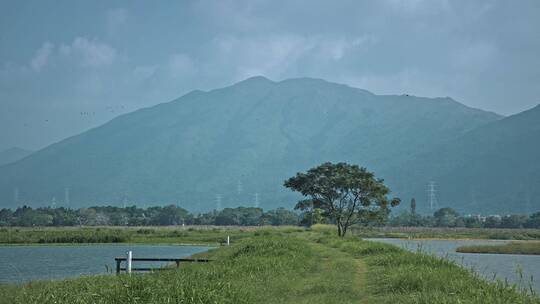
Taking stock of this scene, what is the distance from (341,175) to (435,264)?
43.2m

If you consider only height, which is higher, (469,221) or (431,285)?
(469,221)

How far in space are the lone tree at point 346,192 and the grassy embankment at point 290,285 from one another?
37720 millimetres

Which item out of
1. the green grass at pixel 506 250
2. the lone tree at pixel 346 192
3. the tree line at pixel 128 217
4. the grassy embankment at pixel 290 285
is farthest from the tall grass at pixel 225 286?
the tree line at pixel 128 217

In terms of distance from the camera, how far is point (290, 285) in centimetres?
1655

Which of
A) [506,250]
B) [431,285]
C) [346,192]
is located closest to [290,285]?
[431,285]

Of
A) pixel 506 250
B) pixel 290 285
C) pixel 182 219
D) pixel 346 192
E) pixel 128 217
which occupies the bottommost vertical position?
pixel 506 250

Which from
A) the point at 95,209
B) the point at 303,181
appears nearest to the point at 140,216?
the point at 95,209

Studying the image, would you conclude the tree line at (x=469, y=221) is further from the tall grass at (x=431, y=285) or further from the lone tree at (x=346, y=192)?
the tall grass at (x=431, y=285)

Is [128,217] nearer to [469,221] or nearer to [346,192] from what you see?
[469,221]

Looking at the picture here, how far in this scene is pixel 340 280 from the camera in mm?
18188

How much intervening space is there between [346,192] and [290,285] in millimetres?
48389

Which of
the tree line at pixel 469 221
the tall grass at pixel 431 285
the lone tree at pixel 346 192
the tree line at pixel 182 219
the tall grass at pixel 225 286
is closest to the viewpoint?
the tall grass at pixel 225 286

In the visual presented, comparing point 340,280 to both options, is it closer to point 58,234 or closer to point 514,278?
point 514,278

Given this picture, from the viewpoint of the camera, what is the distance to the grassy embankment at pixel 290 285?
12.2 m
